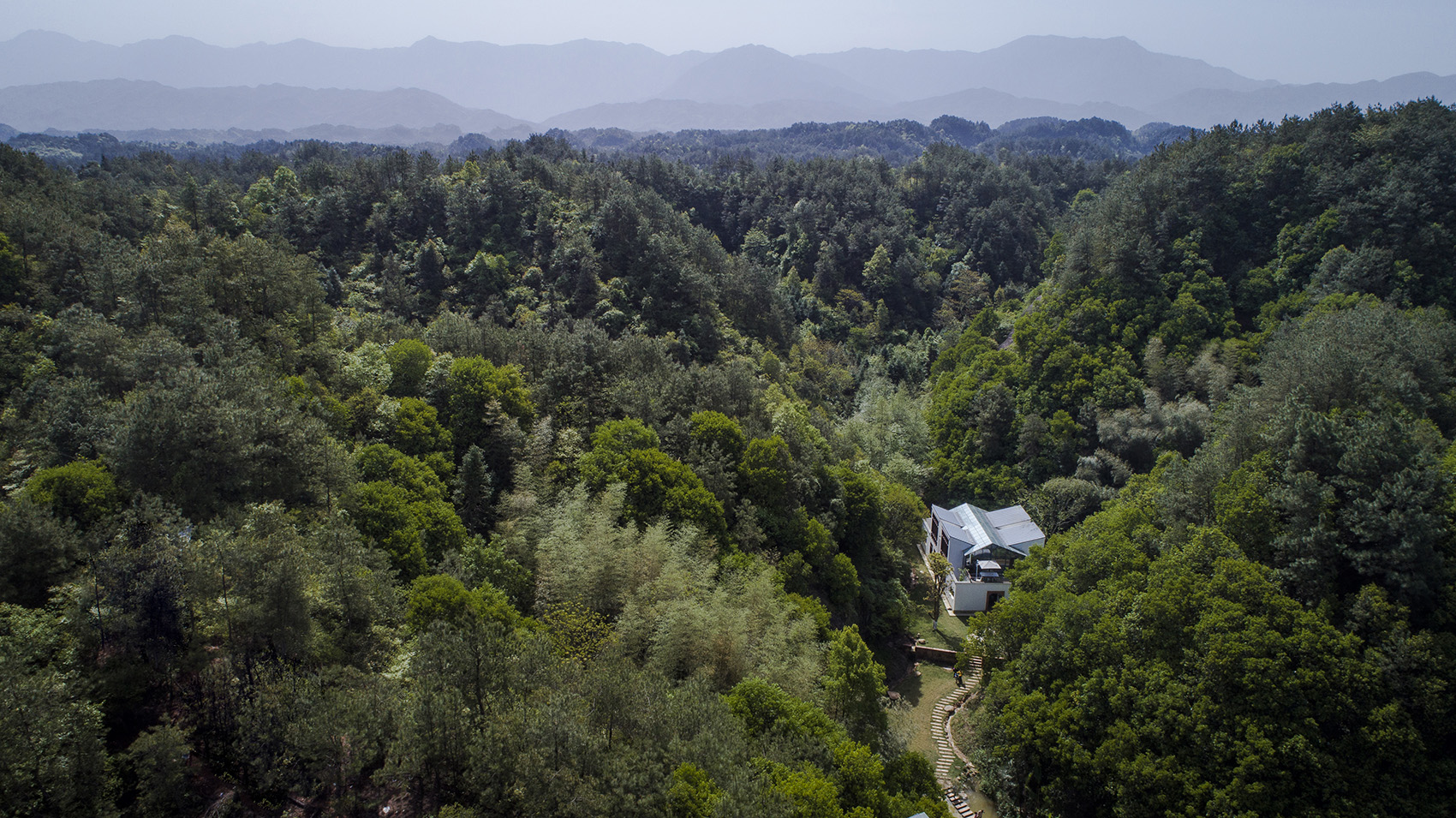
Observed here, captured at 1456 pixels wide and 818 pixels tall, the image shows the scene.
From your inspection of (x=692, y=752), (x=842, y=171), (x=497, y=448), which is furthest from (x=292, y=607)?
(x=842, y=171)

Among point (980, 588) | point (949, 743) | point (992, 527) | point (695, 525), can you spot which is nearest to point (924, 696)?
point (949, 743)

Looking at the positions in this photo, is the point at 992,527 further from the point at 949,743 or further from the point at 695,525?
the point at 695,525

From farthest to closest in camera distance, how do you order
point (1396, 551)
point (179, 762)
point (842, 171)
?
1. point (842, 171)
2. point (1396, 551)
3. point (179, 762)

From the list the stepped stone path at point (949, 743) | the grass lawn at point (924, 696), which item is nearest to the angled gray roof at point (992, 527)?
the stepped stone path at point (949, 743)

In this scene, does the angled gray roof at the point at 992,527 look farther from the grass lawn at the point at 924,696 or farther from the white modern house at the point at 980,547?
the grass lawn at the point at 924,696

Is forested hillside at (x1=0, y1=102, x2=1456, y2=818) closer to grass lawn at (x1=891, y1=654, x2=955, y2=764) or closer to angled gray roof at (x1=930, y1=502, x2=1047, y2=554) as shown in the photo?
angled gray roof at (x1=930, y1=502, x2=1047, y2=554)

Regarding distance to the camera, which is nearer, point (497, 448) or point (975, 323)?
point (497, 448)

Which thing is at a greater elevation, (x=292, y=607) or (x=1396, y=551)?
(x=292, y=607)

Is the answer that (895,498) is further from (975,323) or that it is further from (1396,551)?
(975,323)
